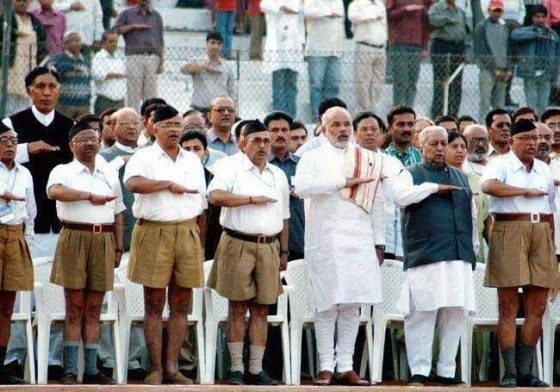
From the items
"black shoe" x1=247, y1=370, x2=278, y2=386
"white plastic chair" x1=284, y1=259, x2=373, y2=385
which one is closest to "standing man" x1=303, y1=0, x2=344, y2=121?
"white plastic chair" x1=284, y1=259, x2=373, y2=385

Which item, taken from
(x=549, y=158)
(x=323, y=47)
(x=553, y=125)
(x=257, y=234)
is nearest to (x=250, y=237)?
(x=257, y=234)

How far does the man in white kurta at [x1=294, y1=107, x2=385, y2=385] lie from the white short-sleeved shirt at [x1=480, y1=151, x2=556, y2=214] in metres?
0.94

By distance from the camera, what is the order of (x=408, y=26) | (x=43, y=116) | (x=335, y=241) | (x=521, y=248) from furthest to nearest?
(x=408, y=26), (x=43, y=116), (x=521, y=248), (x=335, y=241)

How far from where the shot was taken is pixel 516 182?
15.9 metres

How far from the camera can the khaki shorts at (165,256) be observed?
49.8ft

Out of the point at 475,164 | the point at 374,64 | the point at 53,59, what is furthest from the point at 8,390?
the point at 374,64

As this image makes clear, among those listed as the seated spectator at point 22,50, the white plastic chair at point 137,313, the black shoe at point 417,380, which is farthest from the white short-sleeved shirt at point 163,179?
the seated spectator at point 22,50

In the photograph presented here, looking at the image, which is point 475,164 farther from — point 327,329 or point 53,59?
point 53,59

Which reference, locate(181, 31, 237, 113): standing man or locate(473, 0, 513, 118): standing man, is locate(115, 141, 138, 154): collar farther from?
locate(473, 0, 513, 118): standing man

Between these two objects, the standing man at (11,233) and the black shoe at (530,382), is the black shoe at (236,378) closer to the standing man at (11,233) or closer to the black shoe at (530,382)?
the standing man at (11,233)

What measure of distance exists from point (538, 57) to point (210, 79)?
11.5 feet

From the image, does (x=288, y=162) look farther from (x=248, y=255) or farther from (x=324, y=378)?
(x=324, y=378)

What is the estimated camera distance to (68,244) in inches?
599

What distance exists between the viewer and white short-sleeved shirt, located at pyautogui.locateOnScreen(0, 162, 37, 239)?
15172 mm
